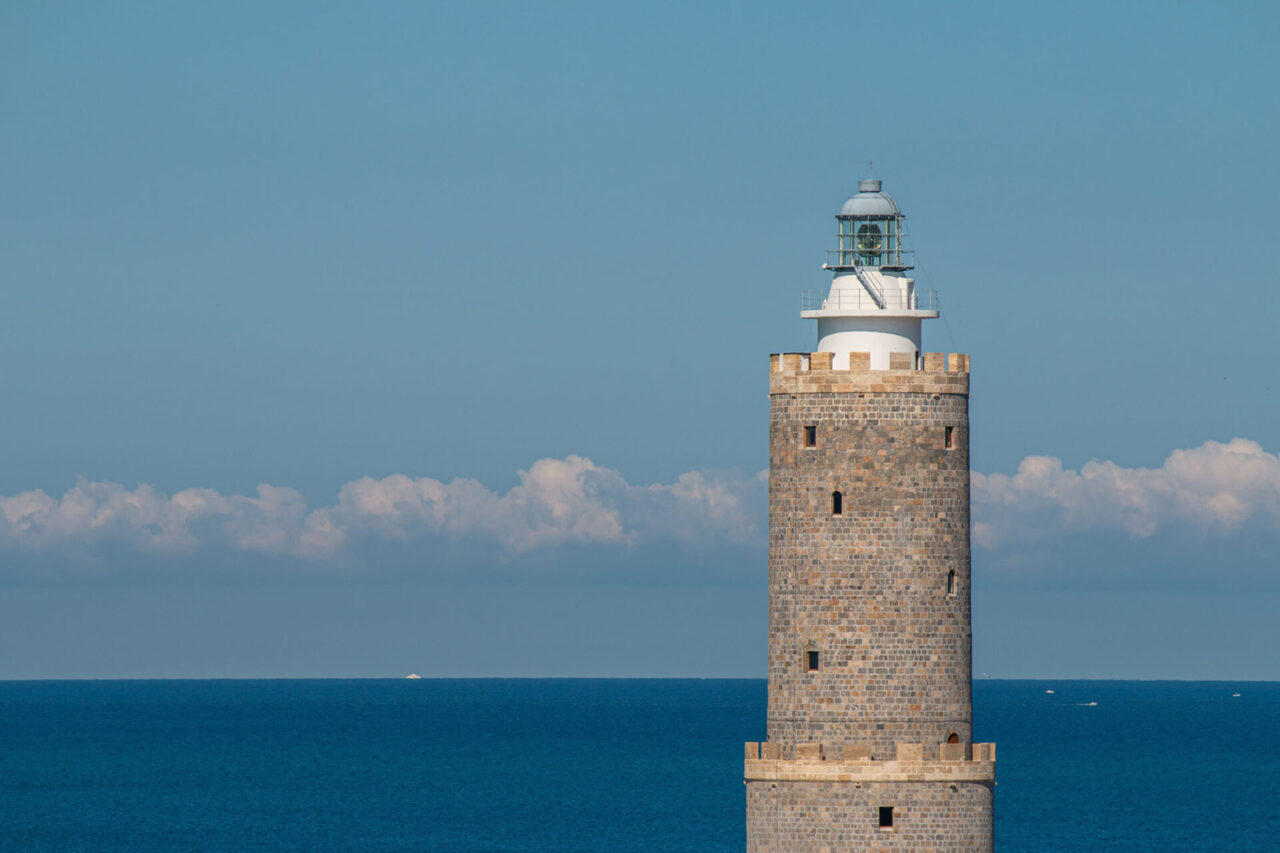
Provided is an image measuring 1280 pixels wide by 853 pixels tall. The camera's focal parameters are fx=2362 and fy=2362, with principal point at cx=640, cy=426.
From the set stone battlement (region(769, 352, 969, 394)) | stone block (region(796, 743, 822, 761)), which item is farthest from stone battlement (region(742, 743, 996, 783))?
stone battlement (region(769, 352, 969, 394))

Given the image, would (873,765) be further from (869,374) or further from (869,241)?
(869,241)

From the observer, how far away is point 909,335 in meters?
52.4

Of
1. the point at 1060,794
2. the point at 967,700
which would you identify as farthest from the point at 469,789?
the point at 967,700

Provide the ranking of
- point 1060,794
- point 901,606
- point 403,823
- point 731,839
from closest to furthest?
point 901,606 < point 731,839 < point 403,823 < point 1060,794

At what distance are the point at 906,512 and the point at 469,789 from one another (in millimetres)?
139373

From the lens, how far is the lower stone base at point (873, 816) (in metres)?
51.3

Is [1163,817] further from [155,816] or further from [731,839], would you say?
[155,816]

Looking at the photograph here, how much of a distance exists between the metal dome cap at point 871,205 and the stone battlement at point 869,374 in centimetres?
343

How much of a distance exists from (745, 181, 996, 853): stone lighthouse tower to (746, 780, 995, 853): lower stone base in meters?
0.03

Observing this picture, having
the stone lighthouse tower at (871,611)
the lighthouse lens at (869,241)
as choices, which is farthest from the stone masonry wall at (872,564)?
the lighthouse lens at (869,241)

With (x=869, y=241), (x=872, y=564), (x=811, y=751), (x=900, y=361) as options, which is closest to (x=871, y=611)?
(x=872, y=564)

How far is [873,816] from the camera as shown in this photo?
168 feet

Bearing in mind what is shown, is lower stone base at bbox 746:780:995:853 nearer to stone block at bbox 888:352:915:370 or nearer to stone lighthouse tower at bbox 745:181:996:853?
stone lighthouse tower at bbox 745:181:996:853

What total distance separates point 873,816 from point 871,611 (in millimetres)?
4484
